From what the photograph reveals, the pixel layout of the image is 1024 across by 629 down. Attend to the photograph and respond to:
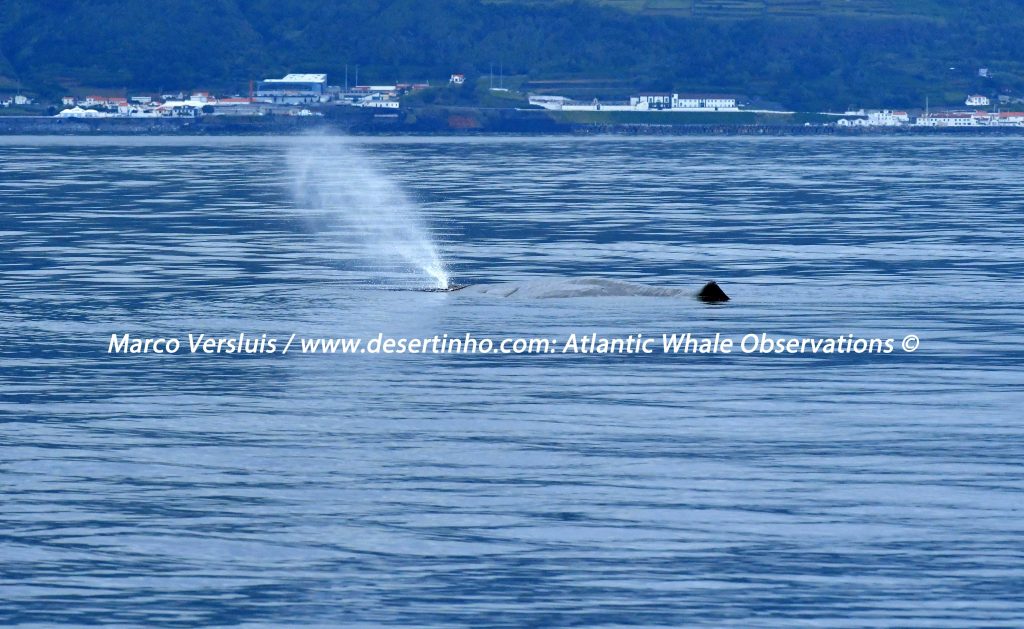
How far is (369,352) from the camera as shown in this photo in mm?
35344

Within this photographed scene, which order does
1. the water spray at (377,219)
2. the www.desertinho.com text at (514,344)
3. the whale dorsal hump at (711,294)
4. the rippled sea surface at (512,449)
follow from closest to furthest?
the rippled sea surface at (512,449) < the www.desertinho.com text at (514,344) < the whale dorsal hump at (711,294) < the water spray at (377,219)

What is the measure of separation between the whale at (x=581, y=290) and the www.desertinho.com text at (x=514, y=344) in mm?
5763

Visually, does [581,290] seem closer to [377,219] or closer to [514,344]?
[514,344]

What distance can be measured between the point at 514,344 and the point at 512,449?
10.6 metres

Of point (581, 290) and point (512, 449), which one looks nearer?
point (512, 449)

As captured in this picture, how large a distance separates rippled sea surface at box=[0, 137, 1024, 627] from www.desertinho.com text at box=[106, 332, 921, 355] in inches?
24.9

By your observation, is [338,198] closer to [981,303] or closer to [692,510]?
[981,303]

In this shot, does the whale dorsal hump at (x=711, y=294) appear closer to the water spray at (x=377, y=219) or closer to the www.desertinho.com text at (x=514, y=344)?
the www.desertinho.com text at (x=514, y=344)

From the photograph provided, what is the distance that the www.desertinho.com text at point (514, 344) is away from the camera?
3538 cm

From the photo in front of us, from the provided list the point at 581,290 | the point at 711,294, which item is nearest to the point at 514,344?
the point at 711,294

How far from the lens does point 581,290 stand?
44156 millimetres

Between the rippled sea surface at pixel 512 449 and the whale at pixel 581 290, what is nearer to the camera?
the rippled sea surface at pixel 512 449

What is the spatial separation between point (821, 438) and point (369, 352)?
437 inches

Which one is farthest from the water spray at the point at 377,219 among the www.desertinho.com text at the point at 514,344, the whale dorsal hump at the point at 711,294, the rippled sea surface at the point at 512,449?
the www.desertinho.com text at the point at 514,344
